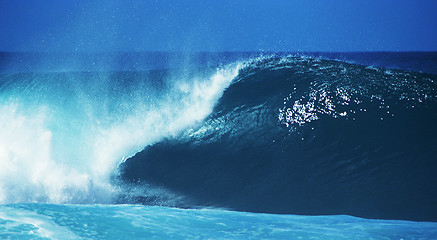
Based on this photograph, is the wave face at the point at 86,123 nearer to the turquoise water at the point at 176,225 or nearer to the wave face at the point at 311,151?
the wave face at the point at 311,151

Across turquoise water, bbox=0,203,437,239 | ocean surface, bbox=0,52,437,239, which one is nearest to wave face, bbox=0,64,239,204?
ocean surface, bbox=0,52,437,239

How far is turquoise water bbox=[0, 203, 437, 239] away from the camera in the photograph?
10.9ft

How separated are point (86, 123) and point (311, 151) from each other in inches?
156

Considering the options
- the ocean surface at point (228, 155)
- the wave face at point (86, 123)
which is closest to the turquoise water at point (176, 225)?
the ocean surface at point (228, 155)

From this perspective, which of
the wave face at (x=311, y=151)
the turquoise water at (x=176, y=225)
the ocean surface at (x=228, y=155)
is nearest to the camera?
the turquoise water at (x=176, y=225)

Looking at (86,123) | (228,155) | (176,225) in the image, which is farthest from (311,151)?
(86,123)

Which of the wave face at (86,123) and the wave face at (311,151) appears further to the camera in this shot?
the wave face at (86,123)

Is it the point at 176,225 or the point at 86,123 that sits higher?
the point at 86,123

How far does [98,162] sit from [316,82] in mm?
3946

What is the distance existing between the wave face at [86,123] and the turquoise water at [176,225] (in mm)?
680

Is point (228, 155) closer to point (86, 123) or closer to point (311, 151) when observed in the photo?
point (311, 151)

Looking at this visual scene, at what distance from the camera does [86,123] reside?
20.0ft

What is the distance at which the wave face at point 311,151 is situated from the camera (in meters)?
4.44

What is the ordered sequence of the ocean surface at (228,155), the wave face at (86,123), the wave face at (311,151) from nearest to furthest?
the ocean surface at (228,155) → the wave face at (311,151) → the wave face at (86,123)
